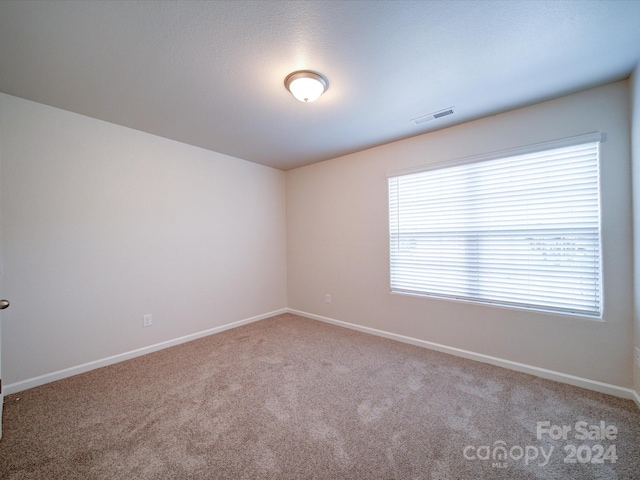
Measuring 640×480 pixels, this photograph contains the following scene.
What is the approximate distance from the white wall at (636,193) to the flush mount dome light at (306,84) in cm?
230

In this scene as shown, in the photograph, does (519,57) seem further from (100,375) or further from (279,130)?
(100,375)

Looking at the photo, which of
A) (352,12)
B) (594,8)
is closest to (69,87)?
(352,12)

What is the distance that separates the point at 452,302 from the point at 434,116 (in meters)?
2.01

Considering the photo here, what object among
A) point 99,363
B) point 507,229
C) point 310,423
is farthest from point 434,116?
point 99,363

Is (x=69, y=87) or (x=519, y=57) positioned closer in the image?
(x=519, y=57)

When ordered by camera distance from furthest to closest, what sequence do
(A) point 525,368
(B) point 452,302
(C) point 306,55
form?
(B) point 452,302 → (A) point 525,368 → (C) point 306,55

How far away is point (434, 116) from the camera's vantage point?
2561 millimetres

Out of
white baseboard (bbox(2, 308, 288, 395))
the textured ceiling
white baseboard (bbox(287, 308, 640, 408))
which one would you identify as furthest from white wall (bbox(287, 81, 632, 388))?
white baseboard (bbox(2, 308, 288, 395))

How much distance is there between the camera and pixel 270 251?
4.28 meters

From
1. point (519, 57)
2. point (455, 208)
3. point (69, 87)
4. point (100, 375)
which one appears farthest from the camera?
point (455, 208)

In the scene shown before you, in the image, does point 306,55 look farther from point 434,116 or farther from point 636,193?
point 636,193

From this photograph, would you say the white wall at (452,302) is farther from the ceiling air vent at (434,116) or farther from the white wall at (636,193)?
the ceiling air vent at (434,116)

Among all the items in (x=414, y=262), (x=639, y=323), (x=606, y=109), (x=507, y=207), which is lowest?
(x=639, y=323)

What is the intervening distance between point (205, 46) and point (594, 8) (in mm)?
2266
